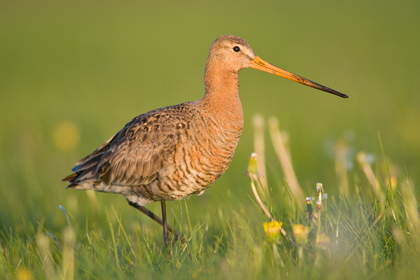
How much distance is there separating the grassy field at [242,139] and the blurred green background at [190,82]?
49mm

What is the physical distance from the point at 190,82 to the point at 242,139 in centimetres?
403

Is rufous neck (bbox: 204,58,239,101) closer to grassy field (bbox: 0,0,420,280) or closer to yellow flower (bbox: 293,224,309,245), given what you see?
grassy field (bbox: 0,0,420,280)

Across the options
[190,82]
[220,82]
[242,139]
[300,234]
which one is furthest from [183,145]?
[190,82]

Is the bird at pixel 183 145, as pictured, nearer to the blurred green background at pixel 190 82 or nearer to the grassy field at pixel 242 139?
the grassy field at pixel 242 139

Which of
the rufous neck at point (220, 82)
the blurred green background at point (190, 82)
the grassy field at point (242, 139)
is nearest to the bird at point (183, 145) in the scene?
the rufous neck at point (220, 82)

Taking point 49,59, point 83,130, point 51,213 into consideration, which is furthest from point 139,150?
point 49,59

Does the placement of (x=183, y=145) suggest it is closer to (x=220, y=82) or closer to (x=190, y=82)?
(x=220, y=82)

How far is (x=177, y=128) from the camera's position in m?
5.47

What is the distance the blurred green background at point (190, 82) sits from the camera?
8.16 meters

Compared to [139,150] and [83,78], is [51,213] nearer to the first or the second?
[139,150]

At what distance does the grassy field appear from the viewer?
4.18 m

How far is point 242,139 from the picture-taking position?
34.9ft

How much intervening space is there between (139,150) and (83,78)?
1094 centimetres

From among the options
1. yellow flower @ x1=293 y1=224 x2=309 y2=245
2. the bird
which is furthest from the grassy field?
the bird
